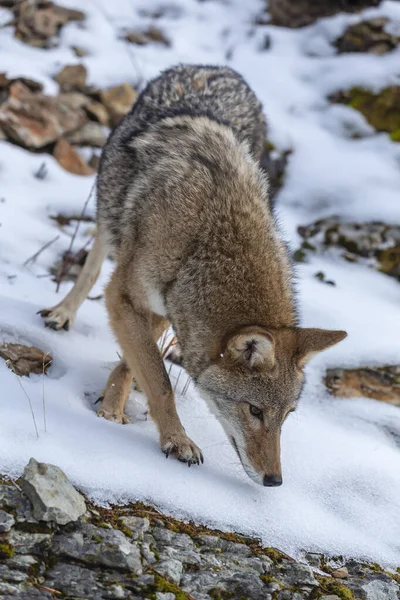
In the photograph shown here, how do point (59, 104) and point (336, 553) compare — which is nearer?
point (336, 553)

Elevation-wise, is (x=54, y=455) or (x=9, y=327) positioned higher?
(x=54, y=455)

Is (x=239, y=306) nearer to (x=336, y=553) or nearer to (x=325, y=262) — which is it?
(x=336, y=553)

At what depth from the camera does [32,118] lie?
803 cm

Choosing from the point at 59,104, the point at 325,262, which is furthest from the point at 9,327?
the point at 59,104

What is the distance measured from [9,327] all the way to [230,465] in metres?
1.79

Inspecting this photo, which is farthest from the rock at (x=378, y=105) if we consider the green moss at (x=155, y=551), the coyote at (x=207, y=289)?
the green moss at (x=155, y=551)

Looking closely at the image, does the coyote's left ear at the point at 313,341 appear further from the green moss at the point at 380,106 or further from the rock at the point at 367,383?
the green moss at the point at 380,106

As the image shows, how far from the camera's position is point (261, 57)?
35.6 feet

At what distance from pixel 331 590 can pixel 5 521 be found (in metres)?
1.55

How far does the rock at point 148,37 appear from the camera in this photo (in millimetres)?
10683

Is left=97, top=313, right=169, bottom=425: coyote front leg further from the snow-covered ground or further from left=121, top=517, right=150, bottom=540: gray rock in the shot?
left=121, top=517, right=150, bottom=540: gray rock

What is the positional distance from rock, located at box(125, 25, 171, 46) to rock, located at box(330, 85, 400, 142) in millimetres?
2963

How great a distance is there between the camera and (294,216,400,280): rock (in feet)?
24.8

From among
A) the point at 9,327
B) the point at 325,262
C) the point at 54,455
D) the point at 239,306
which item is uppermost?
the point at 239,306
